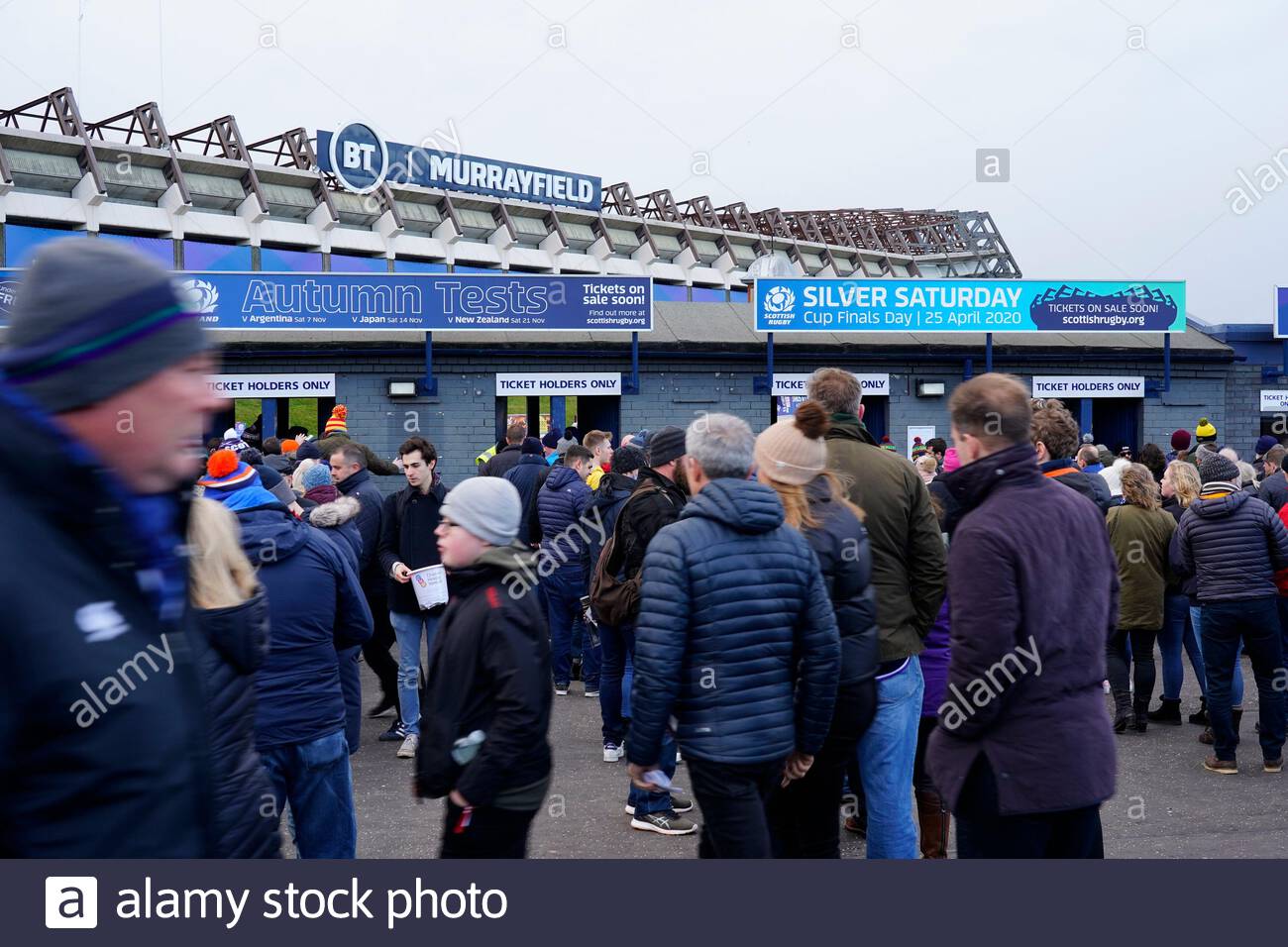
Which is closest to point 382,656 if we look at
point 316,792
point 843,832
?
point 843,832

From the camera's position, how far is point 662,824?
633 centimetres

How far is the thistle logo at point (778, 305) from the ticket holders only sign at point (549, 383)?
10.3 feet

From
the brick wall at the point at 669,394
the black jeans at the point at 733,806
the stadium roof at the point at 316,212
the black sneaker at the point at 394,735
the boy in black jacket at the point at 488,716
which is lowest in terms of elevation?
the black sneaker at the point at 394,735

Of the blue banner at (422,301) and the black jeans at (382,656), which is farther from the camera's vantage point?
the blue banner at (422,301)

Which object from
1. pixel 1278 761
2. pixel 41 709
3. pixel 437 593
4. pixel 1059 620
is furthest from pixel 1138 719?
pixel 41 709

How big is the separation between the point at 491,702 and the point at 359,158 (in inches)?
1198

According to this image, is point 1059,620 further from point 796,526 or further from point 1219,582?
point 1219,582

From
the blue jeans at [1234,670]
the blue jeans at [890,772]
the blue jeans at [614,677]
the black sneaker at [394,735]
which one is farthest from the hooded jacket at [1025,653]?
the black sneaker at [394,735]

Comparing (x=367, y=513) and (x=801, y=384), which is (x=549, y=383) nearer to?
(x=801, y=384)

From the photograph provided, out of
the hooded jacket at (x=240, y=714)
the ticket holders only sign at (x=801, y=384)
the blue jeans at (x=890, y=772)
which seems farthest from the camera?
the ticket holders only sign at (x=801, y=384)

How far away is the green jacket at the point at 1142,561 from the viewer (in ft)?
27.9

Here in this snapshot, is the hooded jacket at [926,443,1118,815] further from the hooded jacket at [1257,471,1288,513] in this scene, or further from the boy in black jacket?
the hooded jacket at [1257,471,1288,513]

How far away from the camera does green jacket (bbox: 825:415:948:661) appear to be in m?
4.87

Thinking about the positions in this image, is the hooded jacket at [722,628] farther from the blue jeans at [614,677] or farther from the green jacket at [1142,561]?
the green jacket at [1142,561]
